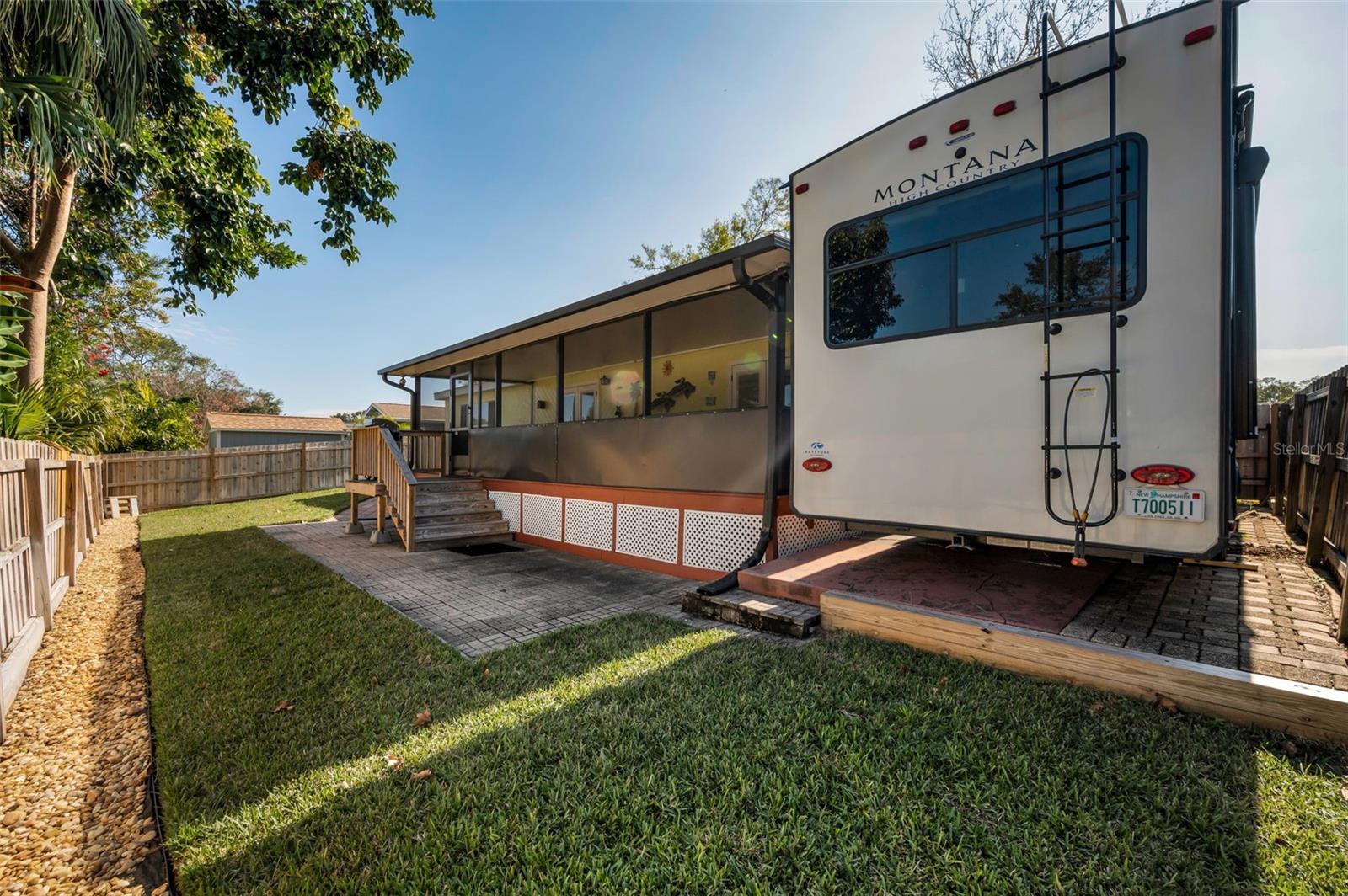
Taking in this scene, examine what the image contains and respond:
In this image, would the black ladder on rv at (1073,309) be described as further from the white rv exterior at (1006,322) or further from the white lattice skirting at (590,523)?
the white lattice skirting at (590,523)

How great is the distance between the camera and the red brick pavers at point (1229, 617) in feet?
8.43

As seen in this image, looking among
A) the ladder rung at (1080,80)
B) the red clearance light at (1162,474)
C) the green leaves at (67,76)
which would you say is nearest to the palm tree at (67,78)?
the green leaves at (67,76)

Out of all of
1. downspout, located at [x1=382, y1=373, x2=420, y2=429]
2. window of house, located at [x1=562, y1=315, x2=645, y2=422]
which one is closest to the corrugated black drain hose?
window of house, located at [x1=562, y1=315, x2=645, y2=422]

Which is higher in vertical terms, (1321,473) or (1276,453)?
(1276,453)

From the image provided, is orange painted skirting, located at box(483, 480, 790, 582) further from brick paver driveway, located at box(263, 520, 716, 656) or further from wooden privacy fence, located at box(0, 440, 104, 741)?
wooden privacy fence, located at box(0, 440, 104, 741)

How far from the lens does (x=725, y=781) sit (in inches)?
84.2

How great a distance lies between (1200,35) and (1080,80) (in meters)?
0.48

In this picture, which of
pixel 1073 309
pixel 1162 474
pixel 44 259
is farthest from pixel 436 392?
pixel 1162 474

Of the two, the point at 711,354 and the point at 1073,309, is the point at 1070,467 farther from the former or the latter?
the point at 711,354

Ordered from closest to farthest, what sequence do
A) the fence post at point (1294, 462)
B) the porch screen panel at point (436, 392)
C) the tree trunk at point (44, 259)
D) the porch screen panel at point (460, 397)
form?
the fence post at point (1294, 462), the tree trunk at point (44, 259), the porch screen panel at point (460, 397), the porch screen panel at point (436, 392)

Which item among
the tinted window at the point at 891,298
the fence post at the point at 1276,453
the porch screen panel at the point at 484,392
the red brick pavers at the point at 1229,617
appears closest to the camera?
the red brick pavers at the point at 1229,617

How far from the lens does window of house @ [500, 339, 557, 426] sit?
9422 millimetres

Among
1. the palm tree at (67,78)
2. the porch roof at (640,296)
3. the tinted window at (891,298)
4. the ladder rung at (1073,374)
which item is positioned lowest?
the ladder rung at (1073,374)

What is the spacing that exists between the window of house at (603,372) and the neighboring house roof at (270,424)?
28646mm
